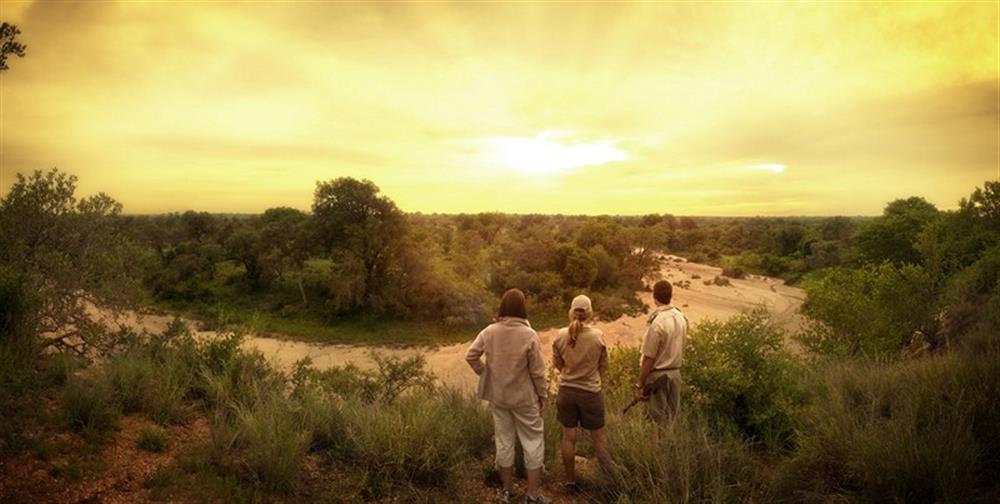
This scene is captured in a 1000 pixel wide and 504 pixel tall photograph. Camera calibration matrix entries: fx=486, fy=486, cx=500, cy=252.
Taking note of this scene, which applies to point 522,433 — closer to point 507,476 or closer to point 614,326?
point 507,476

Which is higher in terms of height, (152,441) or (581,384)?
(581,384)

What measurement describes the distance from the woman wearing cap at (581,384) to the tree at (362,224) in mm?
27052

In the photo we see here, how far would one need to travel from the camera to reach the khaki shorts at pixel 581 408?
4.97 metres

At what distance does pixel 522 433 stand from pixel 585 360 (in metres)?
0.97

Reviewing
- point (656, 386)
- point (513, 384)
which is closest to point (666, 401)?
point (656, 386)

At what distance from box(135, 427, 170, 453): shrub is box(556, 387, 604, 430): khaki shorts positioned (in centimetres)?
410

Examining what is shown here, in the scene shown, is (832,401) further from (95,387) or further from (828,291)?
(828,291)

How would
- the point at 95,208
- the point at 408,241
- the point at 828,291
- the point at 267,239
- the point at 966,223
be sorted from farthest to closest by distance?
the point at 267,239, the point at 408,241, the point at 966,223, the point at 828,291, the point at 95,208

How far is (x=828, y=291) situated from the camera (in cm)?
1719

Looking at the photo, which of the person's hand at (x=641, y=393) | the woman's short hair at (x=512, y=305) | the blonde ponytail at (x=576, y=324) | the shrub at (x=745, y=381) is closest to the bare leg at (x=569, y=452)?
the blonde ponytail at (x=576, y=324)

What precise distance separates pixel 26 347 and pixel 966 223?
97.7 ft

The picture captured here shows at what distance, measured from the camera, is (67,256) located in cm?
843

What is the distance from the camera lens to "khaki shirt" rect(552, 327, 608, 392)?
500 centimetres

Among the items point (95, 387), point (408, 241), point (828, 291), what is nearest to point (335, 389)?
point (95, 387)
